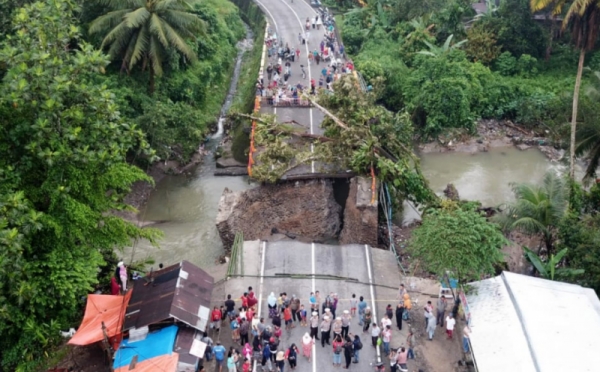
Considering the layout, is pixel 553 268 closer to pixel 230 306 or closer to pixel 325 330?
pixel 325 330

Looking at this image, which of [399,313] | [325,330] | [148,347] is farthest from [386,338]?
[148,347]

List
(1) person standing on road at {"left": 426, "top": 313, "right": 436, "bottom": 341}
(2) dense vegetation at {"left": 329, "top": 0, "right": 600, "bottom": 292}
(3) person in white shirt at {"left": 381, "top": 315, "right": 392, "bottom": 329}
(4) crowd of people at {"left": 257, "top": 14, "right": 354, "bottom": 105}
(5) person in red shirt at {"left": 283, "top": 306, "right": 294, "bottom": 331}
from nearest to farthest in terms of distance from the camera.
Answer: (3) person in white shirt at {"left": 381, "top": 315, "right": 392, "bottom": 329} < (1) person standing on road at {"left": 426, "top": 313, "right": 436, "bottom": 341} < (5) person in red shirt at {"left": 283, "top": 306, "right": 294, "bottom": 331} < (2) dense vegetation at {"left": 329, "top": 0, "right": 600, "bottom": 292} < (4) crowd of people at {"left": 257, "top": 14, "right": 354, "bottom": 105}

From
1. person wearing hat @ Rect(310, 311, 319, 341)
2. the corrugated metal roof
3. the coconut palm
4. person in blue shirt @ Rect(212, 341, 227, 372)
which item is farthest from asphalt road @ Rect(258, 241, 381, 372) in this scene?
the coconut palm

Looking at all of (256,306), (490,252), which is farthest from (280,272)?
(490,252)

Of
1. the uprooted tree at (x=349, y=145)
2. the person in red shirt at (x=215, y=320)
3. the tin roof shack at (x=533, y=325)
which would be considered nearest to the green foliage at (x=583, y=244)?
the tin roof shack at (x=533, y=325)

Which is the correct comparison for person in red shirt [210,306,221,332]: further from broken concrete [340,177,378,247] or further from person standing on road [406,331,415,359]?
broken concrete [340,177,378,247]

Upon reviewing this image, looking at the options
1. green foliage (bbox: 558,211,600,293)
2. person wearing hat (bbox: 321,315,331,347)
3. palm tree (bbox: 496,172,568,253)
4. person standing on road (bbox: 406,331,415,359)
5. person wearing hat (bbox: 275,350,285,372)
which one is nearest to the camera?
person wearing hat (bbox: 275,350,285,372)

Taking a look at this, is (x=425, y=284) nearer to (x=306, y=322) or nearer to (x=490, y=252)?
(x=490, y=252)
